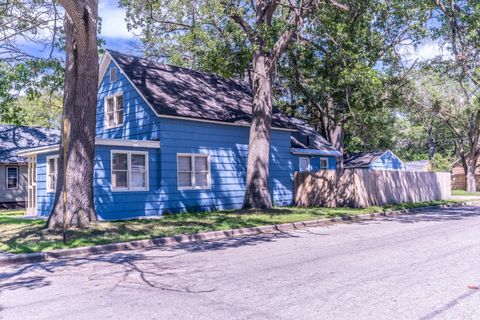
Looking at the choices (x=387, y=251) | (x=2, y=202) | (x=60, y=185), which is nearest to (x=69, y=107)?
(x=60, y=185)

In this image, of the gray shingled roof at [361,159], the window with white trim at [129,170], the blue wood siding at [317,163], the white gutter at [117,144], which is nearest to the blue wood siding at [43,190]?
the white gutter at [117,144]

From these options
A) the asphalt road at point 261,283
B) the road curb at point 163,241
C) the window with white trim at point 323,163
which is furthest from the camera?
the window with white trim at point 323,163

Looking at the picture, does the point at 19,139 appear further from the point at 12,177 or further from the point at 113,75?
the point at 113,75

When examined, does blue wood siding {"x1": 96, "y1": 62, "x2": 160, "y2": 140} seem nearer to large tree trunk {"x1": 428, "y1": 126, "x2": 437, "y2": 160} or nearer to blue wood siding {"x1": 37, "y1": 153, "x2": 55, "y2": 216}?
blue wood siding {"x1": 37, "y1": 153, "x2": 55, "y2": 216}

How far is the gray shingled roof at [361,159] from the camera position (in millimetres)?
36019

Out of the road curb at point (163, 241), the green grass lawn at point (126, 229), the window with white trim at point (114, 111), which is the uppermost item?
the window with white trim at point (114, 111)

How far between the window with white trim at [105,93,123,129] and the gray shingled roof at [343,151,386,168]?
22.1 m

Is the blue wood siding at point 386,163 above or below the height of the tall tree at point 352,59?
below

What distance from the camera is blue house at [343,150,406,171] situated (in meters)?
35.9

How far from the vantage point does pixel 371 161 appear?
35.8 m

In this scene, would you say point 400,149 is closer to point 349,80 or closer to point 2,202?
point 349,80

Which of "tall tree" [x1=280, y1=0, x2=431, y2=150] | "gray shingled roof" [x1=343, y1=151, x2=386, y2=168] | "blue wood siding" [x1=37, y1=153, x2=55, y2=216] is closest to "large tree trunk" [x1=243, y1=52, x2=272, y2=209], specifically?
"tall tree" [x1=280, y1=0, x2=431, y2=150]

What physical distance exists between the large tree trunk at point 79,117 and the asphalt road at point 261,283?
328 cm

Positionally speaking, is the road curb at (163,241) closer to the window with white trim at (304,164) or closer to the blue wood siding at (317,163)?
the window with white trim at (304,164)
